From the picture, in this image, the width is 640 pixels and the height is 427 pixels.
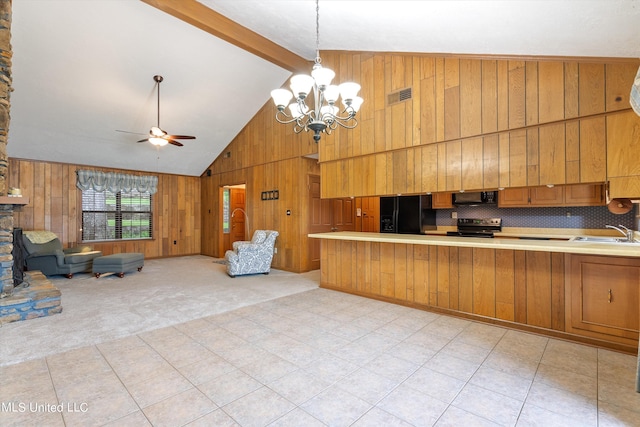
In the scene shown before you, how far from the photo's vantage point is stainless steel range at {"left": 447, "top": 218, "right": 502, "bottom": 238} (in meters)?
4.96

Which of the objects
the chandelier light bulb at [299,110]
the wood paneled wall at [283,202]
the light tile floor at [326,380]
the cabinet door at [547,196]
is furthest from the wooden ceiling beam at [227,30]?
the cabinet door at [547,196]

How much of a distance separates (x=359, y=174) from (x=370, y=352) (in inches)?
105

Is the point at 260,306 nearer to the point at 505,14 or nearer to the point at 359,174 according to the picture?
the point at 359,174

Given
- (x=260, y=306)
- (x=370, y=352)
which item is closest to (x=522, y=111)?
(x=370, y=352)

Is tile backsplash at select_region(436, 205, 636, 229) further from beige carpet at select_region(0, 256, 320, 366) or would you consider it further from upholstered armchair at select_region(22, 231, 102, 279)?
upholstered armchair at select_region(22, 231, 102, 279)

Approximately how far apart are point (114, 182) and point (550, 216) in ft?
30.1

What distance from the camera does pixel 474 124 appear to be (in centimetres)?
343

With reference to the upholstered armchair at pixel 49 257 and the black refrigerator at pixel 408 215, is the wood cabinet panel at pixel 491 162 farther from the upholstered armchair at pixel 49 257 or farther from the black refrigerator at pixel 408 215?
the upholstered armchair at pixel 49 257

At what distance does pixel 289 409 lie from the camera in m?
1.83

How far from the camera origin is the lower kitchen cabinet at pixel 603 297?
2.55 metres

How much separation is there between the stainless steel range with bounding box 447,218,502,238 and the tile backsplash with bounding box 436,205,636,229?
0.08m

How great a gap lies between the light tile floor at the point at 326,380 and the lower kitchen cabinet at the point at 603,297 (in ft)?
0.65

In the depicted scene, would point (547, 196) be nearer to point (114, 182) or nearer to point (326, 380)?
point (326, 380)

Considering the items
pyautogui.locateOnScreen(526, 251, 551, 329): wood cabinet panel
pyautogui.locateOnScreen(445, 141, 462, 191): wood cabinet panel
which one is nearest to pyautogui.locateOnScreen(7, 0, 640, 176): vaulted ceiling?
pyautogui.locateOnScreen(445, 141, 462, 191): wood cabinet panel
